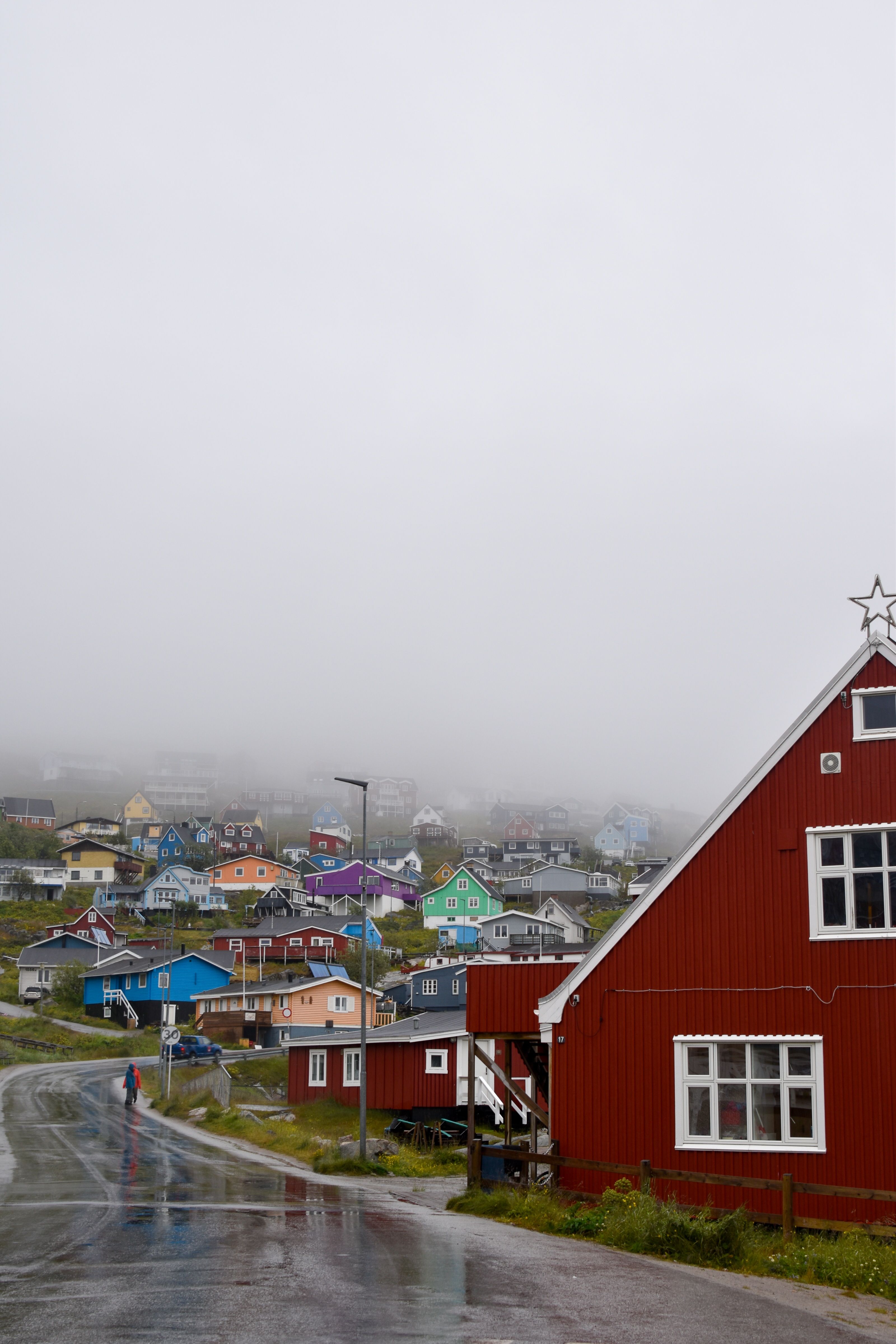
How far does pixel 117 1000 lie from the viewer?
9356cm

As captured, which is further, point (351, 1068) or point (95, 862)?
point (95, 862)

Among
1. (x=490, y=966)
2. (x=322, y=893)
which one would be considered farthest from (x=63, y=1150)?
(x=322, y=893)

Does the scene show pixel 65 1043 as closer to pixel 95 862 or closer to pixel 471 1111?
pixel 471 1111

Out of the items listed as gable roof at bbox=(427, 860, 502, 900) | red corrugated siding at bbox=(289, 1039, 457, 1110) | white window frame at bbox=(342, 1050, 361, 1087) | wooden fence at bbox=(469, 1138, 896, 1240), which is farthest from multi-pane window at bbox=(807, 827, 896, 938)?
gable roof at bbox=(427, 860, 502, 900)

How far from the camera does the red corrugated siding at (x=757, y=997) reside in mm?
19047

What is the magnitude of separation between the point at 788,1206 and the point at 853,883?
17.3 feet

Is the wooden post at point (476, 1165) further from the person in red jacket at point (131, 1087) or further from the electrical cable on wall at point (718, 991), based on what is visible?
the person in red jacket at point (131, 1087)

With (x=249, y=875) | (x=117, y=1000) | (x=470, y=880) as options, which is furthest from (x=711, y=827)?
(x=249, y=875)

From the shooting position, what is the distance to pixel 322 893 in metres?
135

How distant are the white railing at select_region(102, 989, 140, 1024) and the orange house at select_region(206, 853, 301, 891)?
157 feet

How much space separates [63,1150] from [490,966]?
18.3m

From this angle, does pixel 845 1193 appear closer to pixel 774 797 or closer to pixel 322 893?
pixel 774 797

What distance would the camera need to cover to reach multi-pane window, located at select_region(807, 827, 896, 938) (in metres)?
19.5

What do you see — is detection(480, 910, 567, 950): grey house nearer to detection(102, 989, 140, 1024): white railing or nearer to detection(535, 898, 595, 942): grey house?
detection(535, 898, 595, 942): grey house
